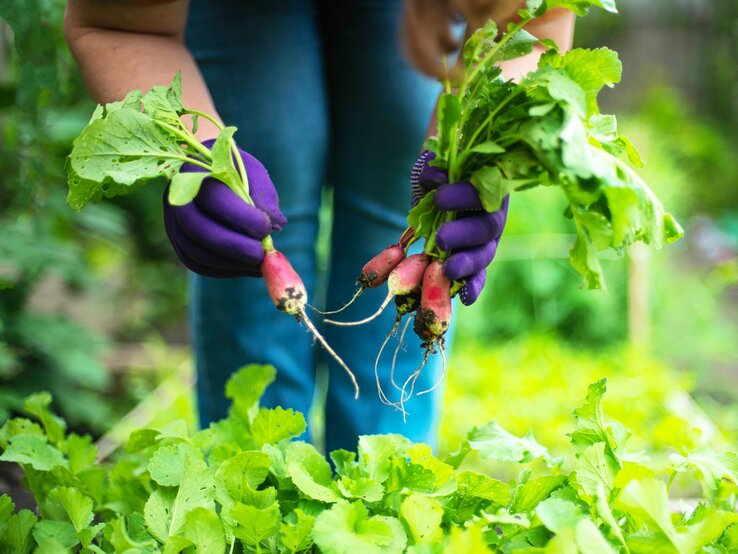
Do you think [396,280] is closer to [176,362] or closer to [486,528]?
[486,528]

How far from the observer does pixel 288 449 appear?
103 centimetres

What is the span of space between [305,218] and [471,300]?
579 mm

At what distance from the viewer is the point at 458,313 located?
2926mm

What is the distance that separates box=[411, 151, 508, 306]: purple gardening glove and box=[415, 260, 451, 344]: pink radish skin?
0.02 m

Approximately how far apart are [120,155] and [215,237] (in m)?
0.15

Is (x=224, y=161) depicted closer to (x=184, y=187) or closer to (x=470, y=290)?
(x=184, y=187)

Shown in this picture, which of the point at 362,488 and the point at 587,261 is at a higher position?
the point at 587,261

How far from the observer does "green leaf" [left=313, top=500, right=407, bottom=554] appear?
0.86 meters

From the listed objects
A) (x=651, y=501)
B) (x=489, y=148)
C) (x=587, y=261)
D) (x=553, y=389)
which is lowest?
(x=553, y=389)

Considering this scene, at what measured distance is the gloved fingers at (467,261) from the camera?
1.00 m

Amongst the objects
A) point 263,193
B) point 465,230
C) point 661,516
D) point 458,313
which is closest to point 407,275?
point 465,230

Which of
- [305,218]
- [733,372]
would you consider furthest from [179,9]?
[733,372]

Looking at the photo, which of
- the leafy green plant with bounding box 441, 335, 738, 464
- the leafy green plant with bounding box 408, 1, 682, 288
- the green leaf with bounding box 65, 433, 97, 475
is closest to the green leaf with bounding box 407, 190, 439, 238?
the leafy green plant with bounding box 408, 1, 682, 288

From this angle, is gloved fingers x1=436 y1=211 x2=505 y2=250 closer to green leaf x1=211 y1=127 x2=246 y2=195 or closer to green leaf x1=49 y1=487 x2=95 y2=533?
green leaf x1=211 y1=127 x2=246 y2=195
